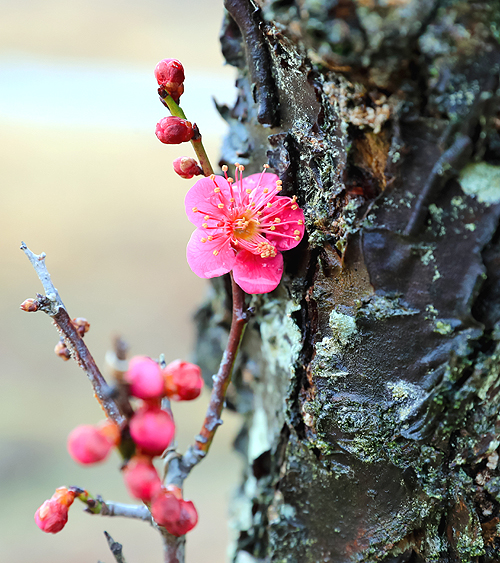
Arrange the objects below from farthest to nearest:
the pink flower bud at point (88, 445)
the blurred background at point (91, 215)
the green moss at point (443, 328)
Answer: the blurred background at point (91, 215) → the green moss at point (443, 328) → the pink flower bud at point (88, 445)

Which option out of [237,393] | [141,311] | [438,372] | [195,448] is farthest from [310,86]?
[141,311]

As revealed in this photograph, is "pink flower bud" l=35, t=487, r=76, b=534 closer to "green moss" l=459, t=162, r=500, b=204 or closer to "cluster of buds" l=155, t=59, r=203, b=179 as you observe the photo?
"cluster of buds" l=155, t=59, r=203, b=179

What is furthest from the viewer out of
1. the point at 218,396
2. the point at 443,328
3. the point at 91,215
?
the point at 91,215

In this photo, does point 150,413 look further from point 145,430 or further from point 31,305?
point 31,305

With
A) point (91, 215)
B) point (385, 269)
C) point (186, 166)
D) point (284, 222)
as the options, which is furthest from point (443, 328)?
point (91, 215)

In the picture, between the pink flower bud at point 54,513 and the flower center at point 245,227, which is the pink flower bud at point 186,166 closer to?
the flower center at point 245,227

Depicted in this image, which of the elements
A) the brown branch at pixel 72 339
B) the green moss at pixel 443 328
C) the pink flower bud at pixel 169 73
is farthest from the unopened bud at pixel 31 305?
the green moss at pixel 443 328
